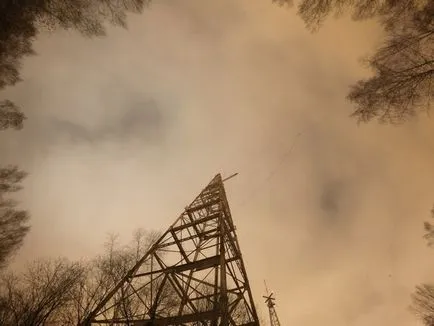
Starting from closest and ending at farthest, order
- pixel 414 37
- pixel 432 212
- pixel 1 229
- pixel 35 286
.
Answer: pixel 414 37 < pixel 432 212 < pixel 1 229 < pixel 35 286

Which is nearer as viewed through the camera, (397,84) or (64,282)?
(397,84)

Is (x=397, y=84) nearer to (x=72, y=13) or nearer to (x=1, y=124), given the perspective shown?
(x=72, y=13)

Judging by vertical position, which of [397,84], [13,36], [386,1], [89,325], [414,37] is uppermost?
[13,36]

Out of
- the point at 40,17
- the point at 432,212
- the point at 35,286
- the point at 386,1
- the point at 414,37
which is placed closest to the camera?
the point at 414,37

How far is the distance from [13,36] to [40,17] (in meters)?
0.84

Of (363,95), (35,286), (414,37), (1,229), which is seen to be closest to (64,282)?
(35,286)

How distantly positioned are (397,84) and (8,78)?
981 cm

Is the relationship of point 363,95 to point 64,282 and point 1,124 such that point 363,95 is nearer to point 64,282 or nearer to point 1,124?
point 1,124

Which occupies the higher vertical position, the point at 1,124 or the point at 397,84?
the point at 1,124

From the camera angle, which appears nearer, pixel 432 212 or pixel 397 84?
pixel 397 84

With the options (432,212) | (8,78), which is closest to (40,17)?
(8,78)

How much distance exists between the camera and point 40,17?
22.0ft

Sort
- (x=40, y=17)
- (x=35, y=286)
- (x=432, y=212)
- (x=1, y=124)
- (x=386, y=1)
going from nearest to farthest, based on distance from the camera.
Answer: (x=386, y=1)
(x=40, y=17)
(x=432, y=212)
(x=1, y=124)
(x=35, y=286)

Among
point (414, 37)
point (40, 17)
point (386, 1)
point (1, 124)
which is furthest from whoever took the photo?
point (1, 124)
